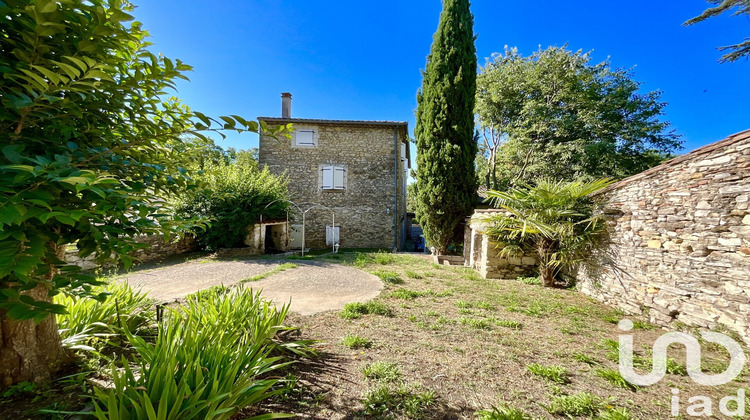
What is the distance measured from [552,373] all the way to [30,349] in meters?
3.94

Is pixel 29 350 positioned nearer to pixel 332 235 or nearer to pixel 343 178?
pixel 332 235

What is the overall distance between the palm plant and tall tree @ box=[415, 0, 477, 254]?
11.7 feet

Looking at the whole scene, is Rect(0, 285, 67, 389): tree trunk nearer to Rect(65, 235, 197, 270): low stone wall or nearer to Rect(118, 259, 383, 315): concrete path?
Rect(118, 259, 383, 315): concrete path

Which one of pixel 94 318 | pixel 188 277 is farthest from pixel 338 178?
pixel 94 318

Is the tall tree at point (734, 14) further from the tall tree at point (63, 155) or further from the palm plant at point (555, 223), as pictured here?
the tall tree at point (63, 155)

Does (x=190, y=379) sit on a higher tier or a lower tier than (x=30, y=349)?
lower

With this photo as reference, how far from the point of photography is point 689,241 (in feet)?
11.0

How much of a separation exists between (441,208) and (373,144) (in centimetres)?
586

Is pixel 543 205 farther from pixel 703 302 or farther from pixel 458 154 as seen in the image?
pixel 458 154

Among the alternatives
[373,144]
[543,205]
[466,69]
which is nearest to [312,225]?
[373,144]

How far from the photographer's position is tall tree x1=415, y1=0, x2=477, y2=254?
9.43 metres

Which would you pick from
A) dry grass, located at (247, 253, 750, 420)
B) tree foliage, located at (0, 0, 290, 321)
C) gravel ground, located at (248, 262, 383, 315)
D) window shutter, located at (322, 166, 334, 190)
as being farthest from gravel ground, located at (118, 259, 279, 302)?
window shutter, located at (322, 166, 334, 190)

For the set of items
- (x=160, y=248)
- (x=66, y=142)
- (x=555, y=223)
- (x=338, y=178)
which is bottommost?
(x=160, y=248)

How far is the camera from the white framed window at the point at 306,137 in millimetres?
13328
